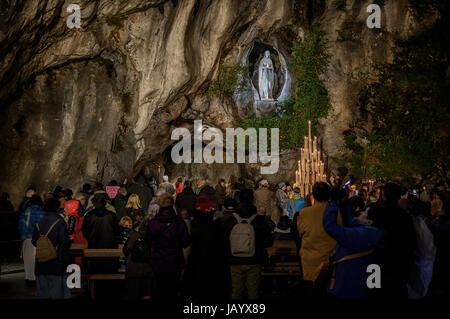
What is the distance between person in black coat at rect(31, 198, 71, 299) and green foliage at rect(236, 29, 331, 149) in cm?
1457

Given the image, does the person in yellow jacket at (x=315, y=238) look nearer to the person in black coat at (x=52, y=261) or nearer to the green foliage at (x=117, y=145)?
the person in black coat at (x=52, y=261)

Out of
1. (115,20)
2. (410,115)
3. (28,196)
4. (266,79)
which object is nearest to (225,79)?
(266,79)

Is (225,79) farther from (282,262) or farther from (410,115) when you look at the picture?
(282,262)

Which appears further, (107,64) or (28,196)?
(107,64)

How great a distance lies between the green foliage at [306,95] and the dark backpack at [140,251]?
14.3m

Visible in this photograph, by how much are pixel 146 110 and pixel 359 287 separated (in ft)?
44.8

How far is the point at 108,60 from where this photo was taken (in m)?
16.5

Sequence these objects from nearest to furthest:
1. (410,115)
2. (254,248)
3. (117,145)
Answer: (254,248) < (117,145) < (410,115)

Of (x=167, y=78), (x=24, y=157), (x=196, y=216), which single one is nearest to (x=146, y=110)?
(x=167, y=78)

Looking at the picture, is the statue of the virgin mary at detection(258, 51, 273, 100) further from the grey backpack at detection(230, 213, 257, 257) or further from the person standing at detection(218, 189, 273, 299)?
the grey backpack at detection(230, 213, 257, 257)

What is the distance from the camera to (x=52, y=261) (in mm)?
6312

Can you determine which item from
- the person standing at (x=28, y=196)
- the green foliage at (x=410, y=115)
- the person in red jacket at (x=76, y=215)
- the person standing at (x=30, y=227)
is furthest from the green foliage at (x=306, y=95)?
the person standing at (x=30, y=227)

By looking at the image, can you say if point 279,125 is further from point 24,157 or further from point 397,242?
point 397,242

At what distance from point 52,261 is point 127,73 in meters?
11.2
